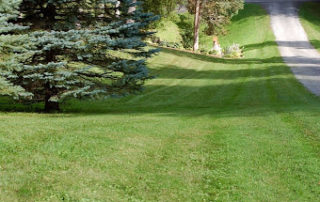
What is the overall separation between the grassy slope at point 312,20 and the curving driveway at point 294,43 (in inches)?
24.1

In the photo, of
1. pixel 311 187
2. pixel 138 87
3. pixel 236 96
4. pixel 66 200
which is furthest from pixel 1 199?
pixel 236 96

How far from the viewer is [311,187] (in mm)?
7008

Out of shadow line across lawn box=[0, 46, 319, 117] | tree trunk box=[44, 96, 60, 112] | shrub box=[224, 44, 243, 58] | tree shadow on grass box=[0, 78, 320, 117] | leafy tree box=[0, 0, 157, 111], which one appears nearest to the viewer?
leafy tree box=[0, 0, 157, 111]

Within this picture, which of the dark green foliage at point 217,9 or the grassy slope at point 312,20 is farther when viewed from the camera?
the grassy slope at point 312,20

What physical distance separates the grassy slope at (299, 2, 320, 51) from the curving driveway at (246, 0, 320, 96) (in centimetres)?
61

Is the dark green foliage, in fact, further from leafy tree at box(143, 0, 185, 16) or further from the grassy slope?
the grassy slope

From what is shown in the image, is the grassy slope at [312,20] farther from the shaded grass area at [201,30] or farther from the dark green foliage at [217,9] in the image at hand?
the dark green foliage at [217,9]

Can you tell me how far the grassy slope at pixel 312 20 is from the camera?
48494 mm

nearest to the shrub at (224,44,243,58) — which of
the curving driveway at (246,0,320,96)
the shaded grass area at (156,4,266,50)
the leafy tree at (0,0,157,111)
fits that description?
the shaded grass area at (156,4,266,50)

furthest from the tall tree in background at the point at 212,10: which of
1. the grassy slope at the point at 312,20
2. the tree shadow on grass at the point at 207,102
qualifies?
the tree shadow on grass at the point at 207,102

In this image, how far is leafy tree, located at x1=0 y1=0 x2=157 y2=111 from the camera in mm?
13086

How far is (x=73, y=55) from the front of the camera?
14.3 meters

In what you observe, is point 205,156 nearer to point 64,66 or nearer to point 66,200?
point 66,200

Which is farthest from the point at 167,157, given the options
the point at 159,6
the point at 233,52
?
the point at 233,52
